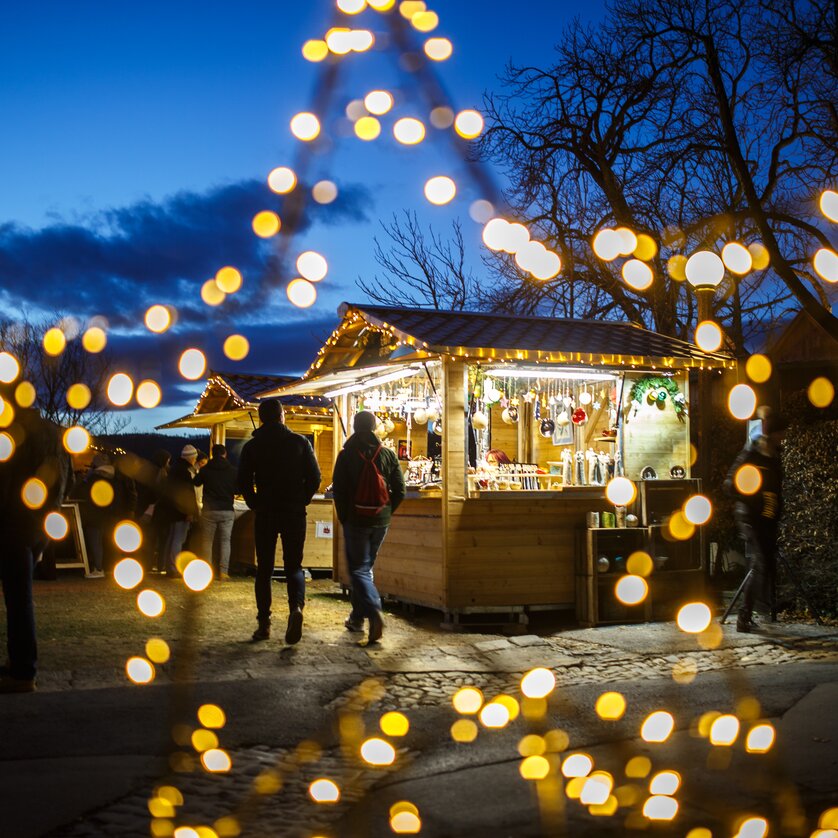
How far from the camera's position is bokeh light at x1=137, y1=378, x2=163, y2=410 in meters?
27.9

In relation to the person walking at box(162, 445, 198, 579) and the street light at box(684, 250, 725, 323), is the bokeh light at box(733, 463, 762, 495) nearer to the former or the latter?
the street light at box(684, 250, 725, 323)

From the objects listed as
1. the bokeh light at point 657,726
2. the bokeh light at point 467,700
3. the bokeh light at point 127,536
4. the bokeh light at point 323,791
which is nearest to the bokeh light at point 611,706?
the bokeh light at point 657,726

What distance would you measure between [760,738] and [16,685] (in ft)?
14.3

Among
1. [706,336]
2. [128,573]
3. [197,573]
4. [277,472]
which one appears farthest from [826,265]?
[277,472]

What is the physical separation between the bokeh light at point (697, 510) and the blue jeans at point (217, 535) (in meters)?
6.21

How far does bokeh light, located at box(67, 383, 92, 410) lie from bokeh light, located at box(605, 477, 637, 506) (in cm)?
3815

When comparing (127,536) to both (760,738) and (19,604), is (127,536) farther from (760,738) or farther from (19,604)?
(760,738)

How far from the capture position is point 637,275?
2088 cm

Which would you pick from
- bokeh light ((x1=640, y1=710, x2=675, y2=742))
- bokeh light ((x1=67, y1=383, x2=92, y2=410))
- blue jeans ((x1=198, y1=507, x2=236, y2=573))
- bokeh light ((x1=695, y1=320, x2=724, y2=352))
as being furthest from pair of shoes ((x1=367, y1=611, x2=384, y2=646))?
bokeh light ((x1=67, y1=383, x2=92, y2=410))

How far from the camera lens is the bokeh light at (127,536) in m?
14.2

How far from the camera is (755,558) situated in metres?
8.77

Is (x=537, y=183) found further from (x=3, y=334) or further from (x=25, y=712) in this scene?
(x=3, y=334)

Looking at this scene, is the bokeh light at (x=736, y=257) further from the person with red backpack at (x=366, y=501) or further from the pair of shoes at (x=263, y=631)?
the pair of shoes at (x=263, y=631)

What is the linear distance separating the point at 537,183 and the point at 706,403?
9.89 m
